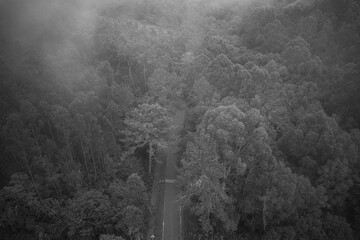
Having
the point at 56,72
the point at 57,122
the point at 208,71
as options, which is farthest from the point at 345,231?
the point at 56,72

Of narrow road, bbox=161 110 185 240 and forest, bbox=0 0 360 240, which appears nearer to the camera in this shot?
forest, bbox=0 0 360 240

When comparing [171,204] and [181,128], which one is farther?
[181,128]

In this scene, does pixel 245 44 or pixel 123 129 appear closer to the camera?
pixel 123 129

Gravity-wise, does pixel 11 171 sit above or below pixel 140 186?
above

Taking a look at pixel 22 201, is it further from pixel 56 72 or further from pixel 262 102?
pixel 262 102

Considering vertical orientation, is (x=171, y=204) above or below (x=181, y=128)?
below
